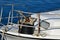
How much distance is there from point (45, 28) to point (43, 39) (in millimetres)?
367

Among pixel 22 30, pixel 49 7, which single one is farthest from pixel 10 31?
pixel 49 7

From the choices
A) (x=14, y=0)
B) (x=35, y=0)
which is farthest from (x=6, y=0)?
(x=35, y=0)

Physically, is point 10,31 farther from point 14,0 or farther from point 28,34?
point 14,0

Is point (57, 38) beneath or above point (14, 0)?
beneath

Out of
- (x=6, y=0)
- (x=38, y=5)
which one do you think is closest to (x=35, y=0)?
(x=38, y=5)

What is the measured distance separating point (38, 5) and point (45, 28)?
11.4ft

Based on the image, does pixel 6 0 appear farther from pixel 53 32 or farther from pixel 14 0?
pixel 53 32

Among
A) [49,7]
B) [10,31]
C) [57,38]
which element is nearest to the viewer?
[57,38]

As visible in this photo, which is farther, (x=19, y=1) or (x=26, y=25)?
(x=19, y=1)

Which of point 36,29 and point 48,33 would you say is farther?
point 36,29

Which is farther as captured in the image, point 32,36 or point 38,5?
point 38,5

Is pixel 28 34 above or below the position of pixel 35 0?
below

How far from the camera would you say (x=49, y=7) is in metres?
9.59

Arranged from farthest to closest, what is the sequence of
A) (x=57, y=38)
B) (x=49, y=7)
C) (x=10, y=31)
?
(x=49, y=7)
(x=10, y=31)
(x=57, y=38)
